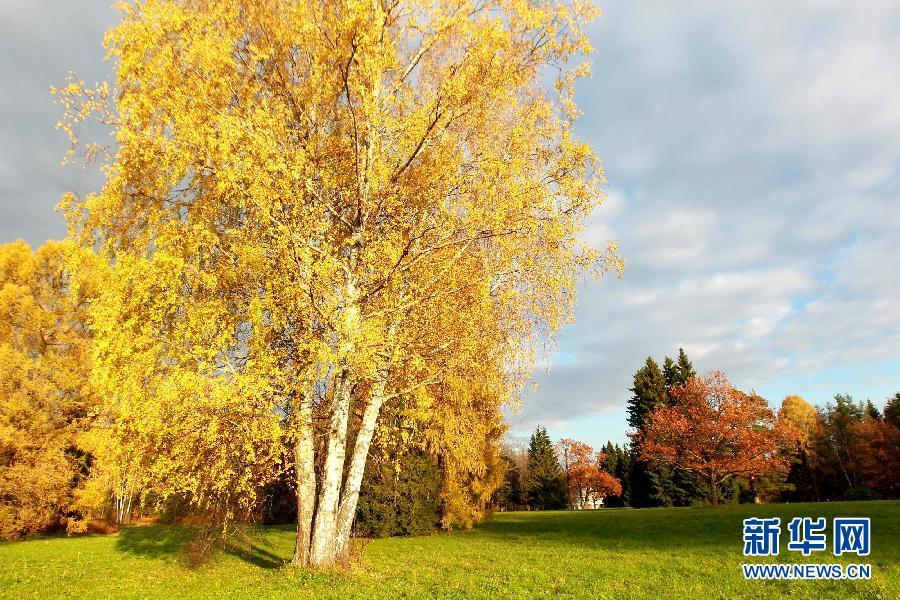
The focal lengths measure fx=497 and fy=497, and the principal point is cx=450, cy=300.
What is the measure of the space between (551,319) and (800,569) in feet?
26.5

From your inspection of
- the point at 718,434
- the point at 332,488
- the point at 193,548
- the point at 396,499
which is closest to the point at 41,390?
the point at 193,548

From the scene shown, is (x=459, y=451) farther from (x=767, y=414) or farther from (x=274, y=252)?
(x=767, y=414)

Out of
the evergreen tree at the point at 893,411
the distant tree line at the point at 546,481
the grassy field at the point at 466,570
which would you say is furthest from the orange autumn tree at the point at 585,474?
the grassy field at the point at 466,570

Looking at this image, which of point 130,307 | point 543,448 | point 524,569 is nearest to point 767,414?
point 524,569

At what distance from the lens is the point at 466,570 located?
13.6 m

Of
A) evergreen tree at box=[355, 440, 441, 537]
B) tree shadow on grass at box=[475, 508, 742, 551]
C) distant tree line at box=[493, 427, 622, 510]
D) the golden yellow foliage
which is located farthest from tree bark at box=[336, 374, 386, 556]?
distant tree line at box=[493, 427, 622, 510]

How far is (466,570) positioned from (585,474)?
7269cm

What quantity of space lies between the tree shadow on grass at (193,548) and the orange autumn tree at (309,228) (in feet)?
10.2

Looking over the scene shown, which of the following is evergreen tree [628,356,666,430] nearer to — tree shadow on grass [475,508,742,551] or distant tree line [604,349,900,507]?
distant tree line [604,349,900,507]

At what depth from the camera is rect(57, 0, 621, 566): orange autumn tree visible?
10219 millimetres

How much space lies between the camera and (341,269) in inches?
481

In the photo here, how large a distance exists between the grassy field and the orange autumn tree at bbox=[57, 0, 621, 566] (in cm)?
189

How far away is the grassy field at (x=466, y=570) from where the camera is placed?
9992 mm

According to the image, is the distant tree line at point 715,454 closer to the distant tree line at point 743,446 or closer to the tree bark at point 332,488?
the distant tree line at point 743,446
